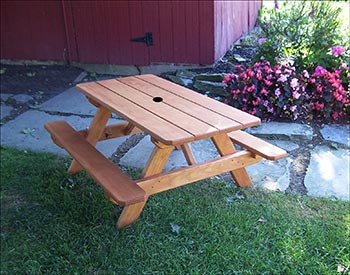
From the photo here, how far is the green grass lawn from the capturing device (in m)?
2.32

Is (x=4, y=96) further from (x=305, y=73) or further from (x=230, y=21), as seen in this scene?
(x=305, y=73)

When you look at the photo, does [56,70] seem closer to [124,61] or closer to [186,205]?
[124,61]

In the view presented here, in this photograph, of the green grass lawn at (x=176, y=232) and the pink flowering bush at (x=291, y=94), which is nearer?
the green grass lawn at (x=176, y=232)

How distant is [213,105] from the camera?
2.73 meters

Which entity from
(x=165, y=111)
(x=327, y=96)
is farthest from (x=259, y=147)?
(x=327, y=96)

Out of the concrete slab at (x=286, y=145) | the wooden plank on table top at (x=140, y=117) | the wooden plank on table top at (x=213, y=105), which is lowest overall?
the concrete slab at (x=286, y=145)

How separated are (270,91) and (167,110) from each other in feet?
5.31

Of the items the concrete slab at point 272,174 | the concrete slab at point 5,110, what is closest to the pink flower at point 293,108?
the concrete slab at point 272,174

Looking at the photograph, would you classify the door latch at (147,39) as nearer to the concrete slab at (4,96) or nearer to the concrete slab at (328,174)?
the concrete slab at (4,96)

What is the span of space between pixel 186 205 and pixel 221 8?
10.0 feet

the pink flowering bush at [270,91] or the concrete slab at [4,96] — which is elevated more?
the pink flowering bush at [270,91]

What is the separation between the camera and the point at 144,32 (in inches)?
215

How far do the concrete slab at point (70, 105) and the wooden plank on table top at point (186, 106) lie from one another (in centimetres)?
128

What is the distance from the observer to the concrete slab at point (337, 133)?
11.9 ft
